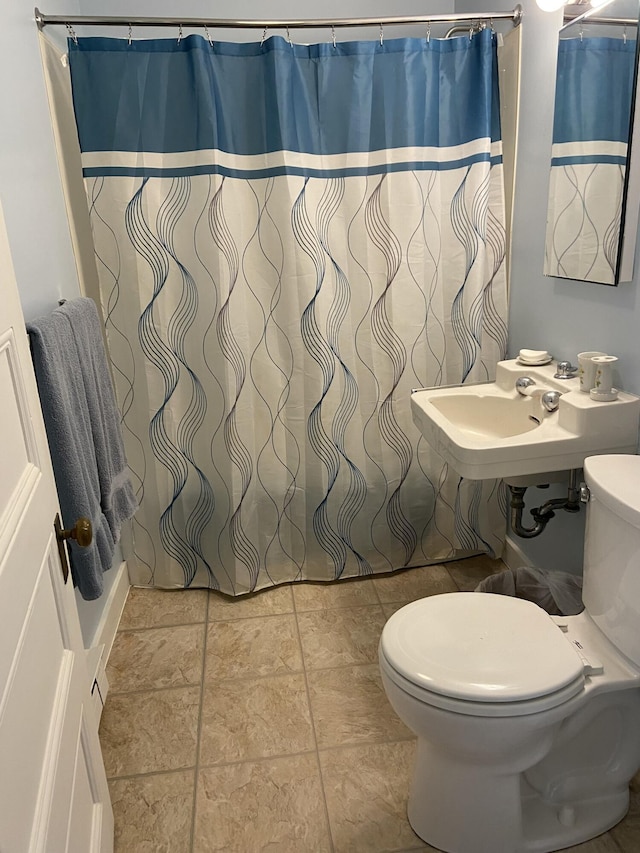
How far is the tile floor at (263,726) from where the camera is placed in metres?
1.52

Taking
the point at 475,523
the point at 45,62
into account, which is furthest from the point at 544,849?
the point at 45,62

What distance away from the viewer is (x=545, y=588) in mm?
1911

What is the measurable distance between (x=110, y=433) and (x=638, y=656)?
4.59 ft

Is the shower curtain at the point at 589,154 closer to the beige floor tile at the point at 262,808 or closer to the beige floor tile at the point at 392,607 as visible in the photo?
the beige floor tile at the point at 392,607

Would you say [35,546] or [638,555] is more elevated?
[35,546]

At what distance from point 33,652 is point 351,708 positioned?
1.18 metres

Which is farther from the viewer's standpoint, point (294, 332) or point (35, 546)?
point (294, 332)

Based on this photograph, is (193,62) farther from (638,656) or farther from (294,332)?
(638,656)

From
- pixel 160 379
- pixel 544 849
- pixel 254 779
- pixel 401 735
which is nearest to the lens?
pixel 544 849

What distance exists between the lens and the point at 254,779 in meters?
1.65

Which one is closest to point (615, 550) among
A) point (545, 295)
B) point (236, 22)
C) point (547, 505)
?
point (547, 505)

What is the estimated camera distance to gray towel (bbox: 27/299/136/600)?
137cm

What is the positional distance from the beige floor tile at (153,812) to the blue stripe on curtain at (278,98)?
1.76 metres

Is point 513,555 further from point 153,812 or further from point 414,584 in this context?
point 153,812
